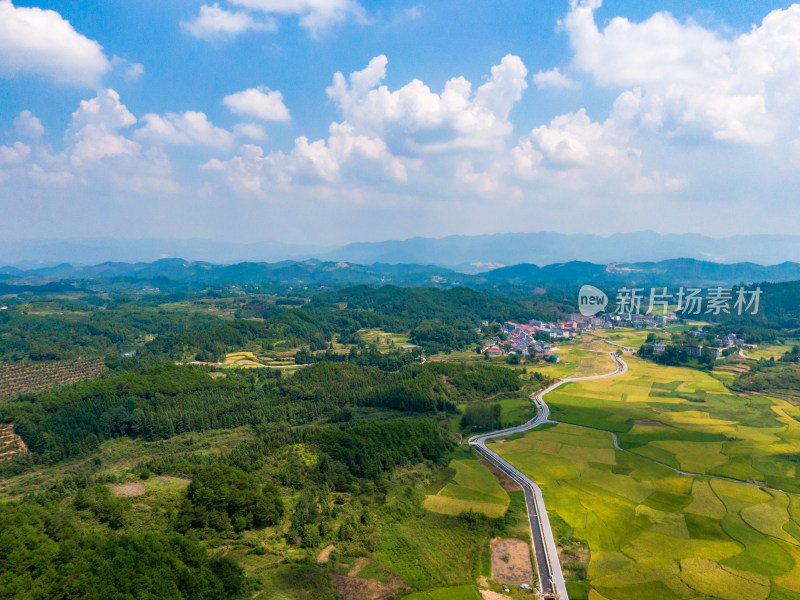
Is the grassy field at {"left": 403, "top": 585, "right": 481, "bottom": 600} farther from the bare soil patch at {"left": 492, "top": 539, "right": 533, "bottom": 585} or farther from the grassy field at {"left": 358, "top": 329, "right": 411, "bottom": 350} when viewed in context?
the grassy field at {"left": 358, "top": 329, "right": 411, "bottom": 350}

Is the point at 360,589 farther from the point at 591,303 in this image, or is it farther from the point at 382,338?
the point at 591,303

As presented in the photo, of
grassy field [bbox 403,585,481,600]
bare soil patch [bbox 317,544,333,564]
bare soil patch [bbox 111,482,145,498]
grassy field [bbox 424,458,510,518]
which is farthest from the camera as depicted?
grassy field [bbox 424,458,510,518]

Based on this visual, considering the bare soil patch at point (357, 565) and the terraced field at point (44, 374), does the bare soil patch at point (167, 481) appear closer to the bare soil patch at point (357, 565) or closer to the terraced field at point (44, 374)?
the bare soil patch at point (357, 565)

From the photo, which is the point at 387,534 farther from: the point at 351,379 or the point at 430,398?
the point at 351,379

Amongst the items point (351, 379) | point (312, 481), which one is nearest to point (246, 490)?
point (312, 481)

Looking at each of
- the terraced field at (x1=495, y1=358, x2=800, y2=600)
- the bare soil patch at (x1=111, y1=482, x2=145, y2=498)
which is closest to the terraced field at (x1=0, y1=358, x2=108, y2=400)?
the bare soil patch at (x1=111, y1=482, x2=145, y2=498)

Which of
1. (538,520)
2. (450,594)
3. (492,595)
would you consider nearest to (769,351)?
(538,520)

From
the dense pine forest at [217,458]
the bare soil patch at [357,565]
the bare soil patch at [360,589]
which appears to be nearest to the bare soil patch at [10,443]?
the dense pine forest at [217,458]
